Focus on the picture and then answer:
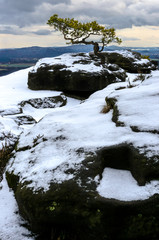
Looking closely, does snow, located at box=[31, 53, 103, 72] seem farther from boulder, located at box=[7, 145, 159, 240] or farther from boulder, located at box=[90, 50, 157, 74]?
boulder, located at box=[7, 145, 159, 240]

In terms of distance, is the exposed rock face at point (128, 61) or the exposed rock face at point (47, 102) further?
the exposed rock face at point (128, 61)

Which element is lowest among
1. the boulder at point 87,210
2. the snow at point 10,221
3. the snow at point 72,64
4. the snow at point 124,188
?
the snow at point 10,221

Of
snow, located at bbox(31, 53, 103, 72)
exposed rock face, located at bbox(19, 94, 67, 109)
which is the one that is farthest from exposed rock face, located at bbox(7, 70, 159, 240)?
snow, located at bbox(31, 53, 103, 72)

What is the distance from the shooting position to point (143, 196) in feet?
9.87

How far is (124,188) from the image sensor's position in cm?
322

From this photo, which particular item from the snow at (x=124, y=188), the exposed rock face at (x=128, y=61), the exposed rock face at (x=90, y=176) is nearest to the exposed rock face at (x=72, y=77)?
the exposed rock face at (x=128, y=61)

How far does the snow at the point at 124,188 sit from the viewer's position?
9.96 ft

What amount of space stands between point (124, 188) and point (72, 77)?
14.2 metres

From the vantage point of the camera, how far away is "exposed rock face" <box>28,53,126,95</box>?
53.8ft

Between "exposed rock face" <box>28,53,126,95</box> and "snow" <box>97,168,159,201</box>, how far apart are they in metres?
13.5

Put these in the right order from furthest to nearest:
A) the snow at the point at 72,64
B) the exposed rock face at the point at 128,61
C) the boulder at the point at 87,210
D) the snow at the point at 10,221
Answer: the exposed rock face at the point at 128,61 < the snow at the point at 72,64 < the snow at the point at 10,221 < the boulder at the point at 87,210

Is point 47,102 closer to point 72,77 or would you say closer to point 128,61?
point 72,77

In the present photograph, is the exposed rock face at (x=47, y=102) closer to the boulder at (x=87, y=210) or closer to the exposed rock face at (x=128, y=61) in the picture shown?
the boulder at (x=87, y=210)

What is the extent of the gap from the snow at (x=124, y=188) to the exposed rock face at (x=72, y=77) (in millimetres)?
13486
